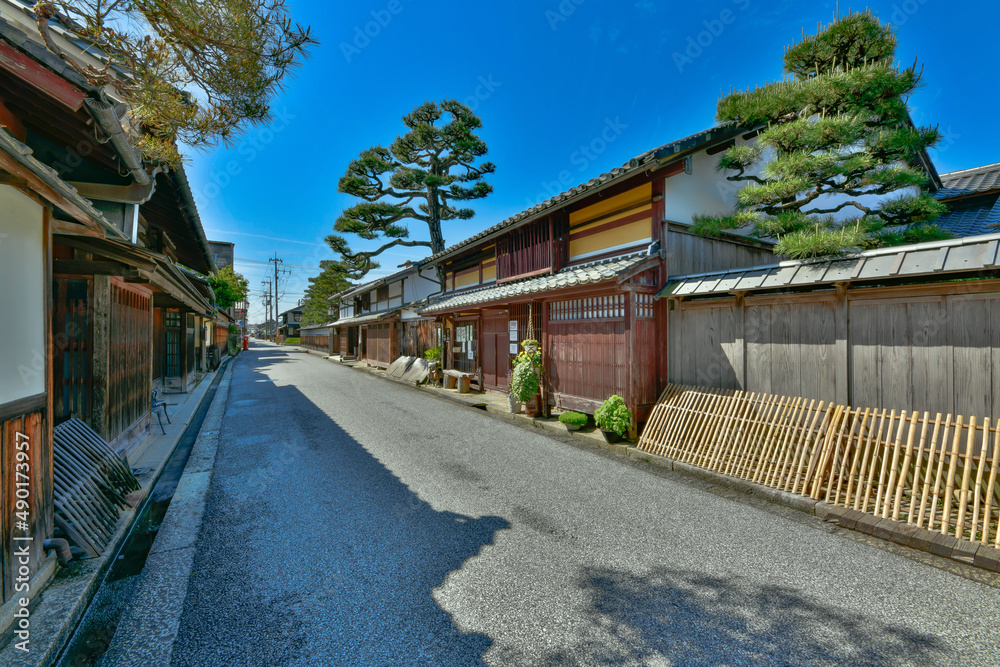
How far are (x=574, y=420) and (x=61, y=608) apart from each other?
7.08 m

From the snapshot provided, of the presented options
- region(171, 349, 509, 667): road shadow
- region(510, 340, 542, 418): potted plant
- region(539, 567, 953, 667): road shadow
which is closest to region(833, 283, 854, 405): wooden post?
region(539, 567, 953, 667): road shadow

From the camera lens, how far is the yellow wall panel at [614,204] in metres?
8.25

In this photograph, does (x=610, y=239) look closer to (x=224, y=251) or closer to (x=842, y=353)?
(x=842, y=353)

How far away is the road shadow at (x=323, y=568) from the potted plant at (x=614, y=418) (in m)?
3.43

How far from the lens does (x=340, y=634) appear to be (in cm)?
274

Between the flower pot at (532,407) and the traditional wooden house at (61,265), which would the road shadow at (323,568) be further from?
the flower pot at (532,407)

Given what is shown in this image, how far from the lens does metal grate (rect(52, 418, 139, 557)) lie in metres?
3.56

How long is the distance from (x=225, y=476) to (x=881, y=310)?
934cm

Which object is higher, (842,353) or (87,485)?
(842,353)

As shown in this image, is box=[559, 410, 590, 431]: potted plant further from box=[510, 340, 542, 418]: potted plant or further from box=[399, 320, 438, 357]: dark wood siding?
box=[399, 320, 438, 357]: dark wood siding

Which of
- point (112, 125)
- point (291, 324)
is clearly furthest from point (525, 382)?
point (291, 324)

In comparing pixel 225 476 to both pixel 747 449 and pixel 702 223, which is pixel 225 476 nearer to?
pixel 747 449

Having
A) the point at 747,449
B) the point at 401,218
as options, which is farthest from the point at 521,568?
the point at 401,218

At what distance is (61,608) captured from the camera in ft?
9.32
